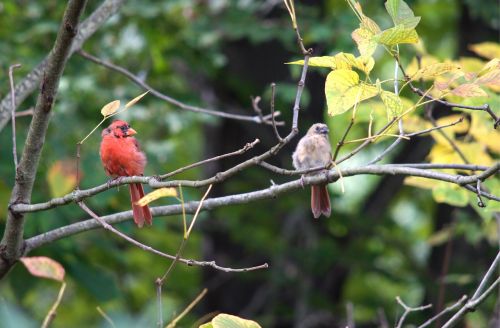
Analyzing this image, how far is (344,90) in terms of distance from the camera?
8.23 ft

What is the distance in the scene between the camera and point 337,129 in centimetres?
770

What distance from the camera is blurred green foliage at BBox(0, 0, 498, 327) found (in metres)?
5.89

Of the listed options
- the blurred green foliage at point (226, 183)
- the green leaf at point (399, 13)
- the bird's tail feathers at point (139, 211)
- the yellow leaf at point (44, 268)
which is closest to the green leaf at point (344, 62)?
the green leaf at point (399, 13)

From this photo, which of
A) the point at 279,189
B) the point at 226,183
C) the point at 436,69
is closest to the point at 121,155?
the point at 279,189

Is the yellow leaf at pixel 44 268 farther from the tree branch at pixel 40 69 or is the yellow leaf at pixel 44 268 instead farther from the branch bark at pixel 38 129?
the tree branch at pixel 40 69

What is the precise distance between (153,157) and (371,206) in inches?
98.7

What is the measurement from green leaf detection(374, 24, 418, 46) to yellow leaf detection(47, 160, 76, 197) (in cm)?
289

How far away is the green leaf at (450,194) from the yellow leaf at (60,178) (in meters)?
2.27

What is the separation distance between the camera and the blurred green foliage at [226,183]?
5.89 m

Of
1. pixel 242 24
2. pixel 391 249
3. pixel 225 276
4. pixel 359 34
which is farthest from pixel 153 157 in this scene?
pixel 359 34

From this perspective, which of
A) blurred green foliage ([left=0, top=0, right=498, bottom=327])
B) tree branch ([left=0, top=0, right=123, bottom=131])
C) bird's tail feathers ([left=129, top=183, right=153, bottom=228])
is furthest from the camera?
blurred green foliage ([left=0, top=0, right=498, bottom=327])

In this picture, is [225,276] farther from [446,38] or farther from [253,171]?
[446,38]

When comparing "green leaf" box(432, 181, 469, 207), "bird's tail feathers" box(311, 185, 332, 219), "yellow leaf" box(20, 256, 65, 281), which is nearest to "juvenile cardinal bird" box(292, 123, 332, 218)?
"bird's tail feathers" box(311, 185, 332, 219)

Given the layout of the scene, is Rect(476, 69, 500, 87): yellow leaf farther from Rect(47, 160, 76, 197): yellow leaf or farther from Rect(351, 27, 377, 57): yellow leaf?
Rect(47, 160, 76, 197): yellow leaf
